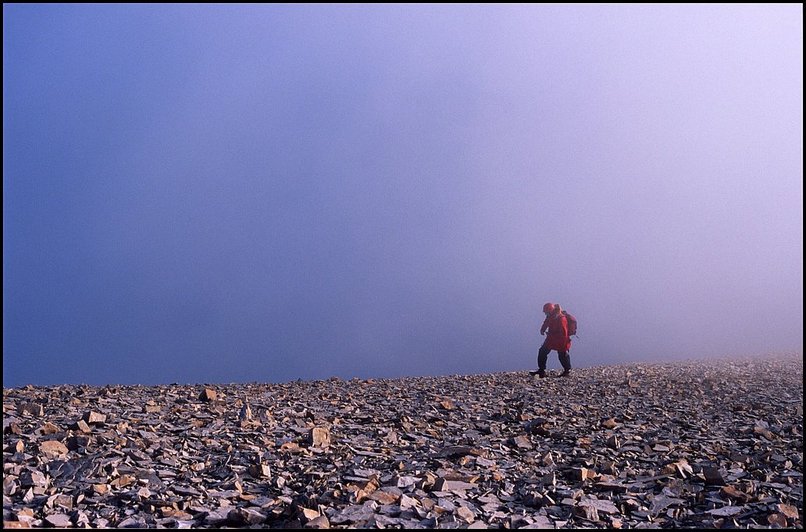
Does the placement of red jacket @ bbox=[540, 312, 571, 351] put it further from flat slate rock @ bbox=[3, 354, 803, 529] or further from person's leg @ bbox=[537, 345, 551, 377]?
flat slate rock @ bbox=[3, 354, 803, 529]

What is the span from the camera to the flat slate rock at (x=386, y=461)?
6.09m

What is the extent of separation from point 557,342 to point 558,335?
0.77 ft

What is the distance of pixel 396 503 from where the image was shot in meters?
6.25

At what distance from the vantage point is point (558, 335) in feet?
58.0

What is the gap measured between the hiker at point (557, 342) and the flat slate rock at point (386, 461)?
15.7 ft

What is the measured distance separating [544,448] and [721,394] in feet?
27.9

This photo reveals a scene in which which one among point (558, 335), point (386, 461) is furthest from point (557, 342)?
point (386, 461)

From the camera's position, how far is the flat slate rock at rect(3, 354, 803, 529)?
6.09 m

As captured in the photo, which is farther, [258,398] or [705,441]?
[258,398]

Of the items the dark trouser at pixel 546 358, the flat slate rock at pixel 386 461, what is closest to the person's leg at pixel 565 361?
the dark trouser at pixel 546 358

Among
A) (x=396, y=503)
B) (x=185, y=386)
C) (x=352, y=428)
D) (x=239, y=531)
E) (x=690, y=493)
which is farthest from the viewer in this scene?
(x=185, y=386)

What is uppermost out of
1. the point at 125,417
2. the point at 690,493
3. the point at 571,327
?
the point at 571,327

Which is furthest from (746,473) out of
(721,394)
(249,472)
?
(721,394)

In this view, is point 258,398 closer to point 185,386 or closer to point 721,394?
point 185,386
